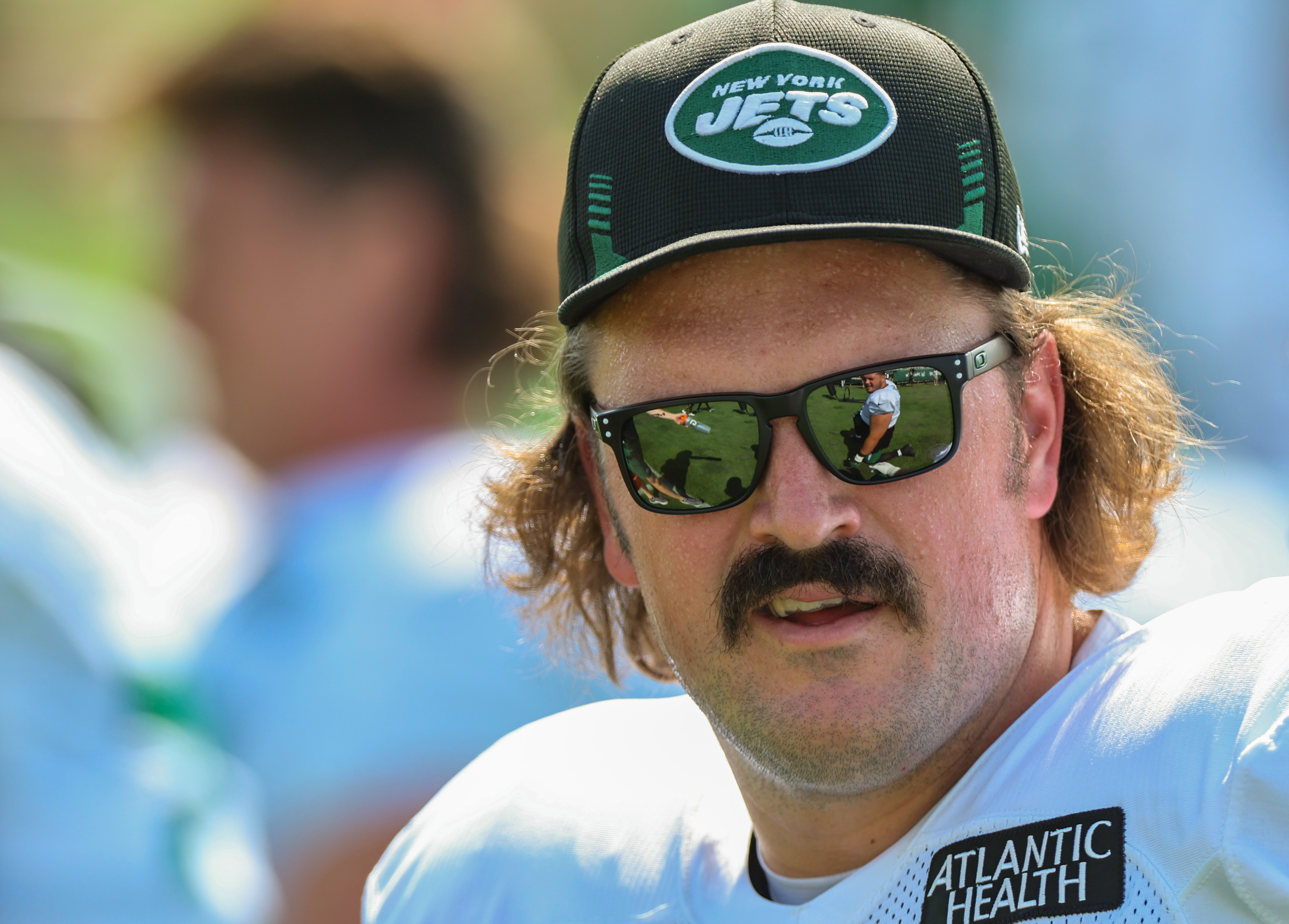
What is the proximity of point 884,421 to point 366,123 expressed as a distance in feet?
5.56

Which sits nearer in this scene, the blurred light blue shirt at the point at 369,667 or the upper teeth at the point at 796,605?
the upper teeth at the point at 796,605

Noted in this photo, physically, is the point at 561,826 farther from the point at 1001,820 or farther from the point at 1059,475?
the point at 1059,475

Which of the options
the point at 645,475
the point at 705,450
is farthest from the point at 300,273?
the point at 705,450

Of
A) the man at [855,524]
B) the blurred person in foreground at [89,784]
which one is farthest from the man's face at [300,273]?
the man at [855,524]

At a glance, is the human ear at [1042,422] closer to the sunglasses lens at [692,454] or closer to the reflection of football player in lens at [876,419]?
the reflection of football player in lens at [876,419]

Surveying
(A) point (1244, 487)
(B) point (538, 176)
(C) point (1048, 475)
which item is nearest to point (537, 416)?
(B) point (538, 176)

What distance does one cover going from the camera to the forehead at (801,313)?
1587 mm

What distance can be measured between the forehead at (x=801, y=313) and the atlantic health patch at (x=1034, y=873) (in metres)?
0.61

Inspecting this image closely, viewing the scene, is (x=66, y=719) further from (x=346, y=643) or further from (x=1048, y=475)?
(x=1048, y=475)

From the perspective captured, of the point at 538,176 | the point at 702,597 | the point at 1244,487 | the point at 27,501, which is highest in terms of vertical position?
the point at 538,176

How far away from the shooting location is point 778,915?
1.69 m

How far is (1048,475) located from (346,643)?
1.43m

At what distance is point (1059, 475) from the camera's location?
6.67 ft

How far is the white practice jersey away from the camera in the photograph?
49.1 inches
